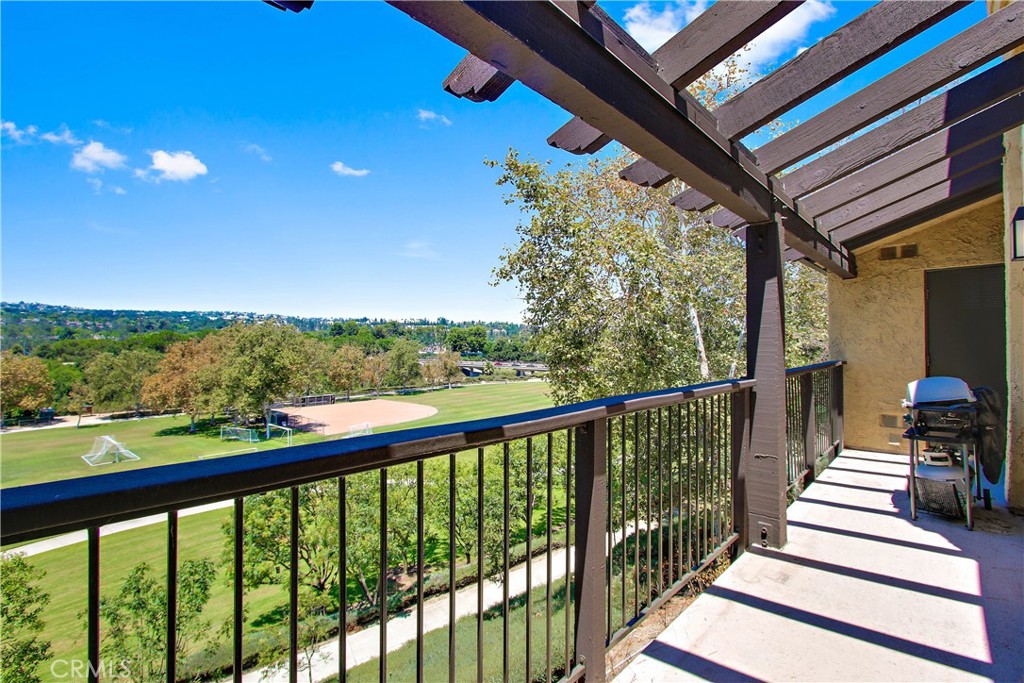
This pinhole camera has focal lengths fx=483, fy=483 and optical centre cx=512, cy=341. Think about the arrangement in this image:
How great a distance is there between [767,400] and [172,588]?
297 centimetres

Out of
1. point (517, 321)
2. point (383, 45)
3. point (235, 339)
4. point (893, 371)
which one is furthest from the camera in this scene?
point (235, 339)

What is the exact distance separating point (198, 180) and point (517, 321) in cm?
5194

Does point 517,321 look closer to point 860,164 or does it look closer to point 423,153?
point 860,164

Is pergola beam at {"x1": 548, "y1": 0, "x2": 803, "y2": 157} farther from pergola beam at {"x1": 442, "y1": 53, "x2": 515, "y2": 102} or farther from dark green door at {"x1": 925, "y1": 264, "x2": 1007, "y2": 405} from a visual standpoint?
dark green door at {"x1": 925, "y1": 264, "x2": 1007, "y2": 405}

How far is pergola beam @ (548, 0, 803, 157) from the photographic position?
1.71 m

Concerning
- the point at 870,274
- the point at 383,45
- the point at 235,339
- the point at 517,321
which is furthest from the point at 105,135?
the point at 870,274

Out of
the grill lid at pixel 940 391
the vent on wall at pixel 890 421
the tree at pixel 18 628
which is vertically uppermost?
the grill lid at pixel 940 391

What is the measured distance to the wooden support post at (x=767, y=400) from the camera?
113 inches

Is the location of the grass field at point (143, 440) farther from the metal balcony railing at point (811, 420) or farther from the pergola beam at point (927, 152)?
the pergola beam at point (927, 152)

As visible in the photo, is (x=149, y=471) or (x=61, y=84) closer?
(x=149, y=471)

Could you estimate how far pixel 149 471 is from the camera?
0.82 metres

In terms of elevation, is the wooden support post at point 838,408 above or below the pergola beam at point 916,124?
below

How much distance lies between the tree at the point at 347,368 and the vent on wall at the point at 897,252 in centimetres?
3543

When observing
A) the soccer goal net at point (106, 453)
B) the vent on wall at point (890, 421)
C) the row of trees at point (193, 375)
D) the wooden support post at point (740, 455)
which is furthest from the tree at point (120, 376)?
the vent on wall at point (890, 421)
